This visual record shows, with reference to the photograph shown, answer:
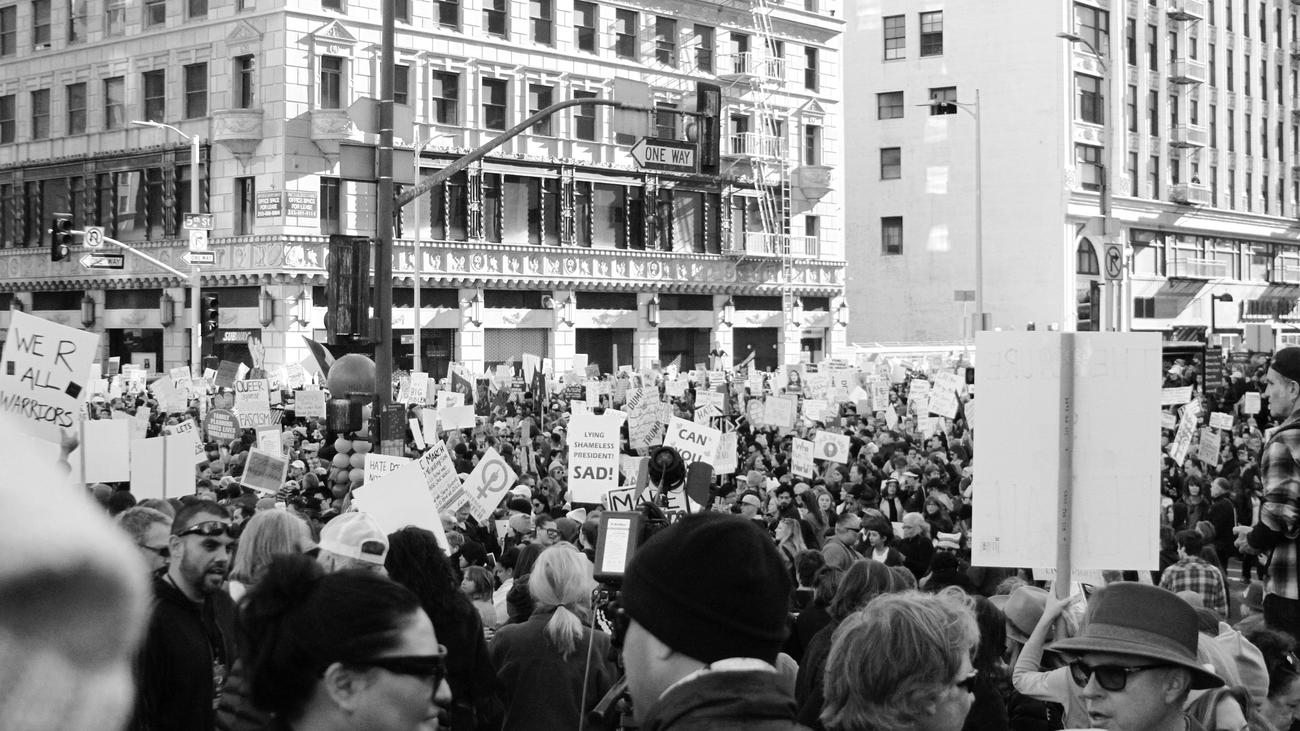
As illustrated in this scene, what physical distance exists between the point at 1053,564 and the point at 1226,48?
7625 cm

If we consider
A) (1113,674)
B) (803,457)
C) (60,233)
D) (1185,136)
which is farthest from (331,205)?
(1185,136)

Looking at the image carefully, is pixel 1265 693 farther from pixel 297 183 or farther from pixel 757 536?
pixel 297 183

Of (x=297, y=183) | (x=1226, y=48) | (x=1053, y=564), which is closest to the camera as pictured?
(x=1053, y=564)

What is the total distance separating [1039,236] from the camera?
206 feet

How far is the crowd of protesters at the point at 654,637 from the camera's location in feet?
8.47

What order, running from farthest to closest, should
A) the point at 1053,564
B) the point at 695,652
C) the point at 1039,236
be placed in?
1. the point at 1039,236
2. the point at 1053,564
3. the point at 695,652

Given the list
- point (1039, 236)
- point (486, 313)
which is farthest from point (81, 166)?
point (1039, 236)

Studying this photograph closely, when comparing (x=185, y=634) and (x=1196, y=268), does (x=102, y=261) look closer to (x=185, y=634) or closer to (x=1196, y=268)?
(x=185, y=634)

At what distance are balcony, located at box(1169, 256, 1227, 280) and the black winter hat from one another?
235 ft

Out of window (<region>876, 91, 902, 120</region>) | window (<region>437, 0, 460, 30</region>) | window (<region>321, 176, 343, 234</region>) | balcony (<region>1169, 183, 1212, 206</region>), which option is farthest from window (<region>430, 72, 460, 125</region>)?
balcony (<region>1169, 183, 1212, 206</region>)

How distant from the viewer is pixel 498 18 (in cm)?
4803

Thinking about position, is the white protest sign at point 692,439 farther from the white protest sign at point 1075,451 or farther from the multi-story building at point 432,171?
the multi-story building at point 432,171

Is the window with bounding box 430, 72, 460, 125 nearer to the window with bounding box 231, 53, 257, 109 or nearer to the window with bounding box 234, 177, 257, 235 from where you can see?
the window with bounding box 231, 53, 257, 109

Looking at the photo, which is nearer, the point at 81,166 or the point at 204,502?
the point at 204,502
